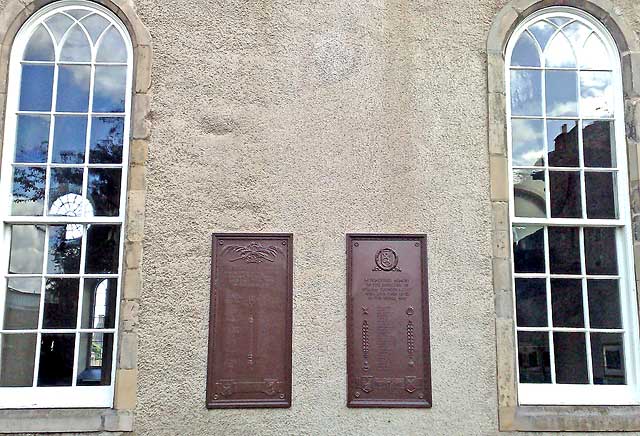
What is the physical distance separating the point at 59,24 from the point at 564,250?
5.27 meters

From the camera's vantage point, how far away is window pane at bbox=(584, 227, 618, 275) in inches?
223

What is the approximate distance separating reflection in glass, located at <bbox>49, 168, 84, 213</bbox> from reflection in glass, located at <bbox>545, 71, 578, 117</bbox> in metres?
4.51

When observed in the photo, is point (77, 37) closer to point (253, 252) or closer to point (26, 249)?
point (26, 249)

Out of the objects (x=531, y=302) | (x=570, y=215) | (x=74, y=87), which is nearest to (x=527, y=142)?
(x=570, y=215)

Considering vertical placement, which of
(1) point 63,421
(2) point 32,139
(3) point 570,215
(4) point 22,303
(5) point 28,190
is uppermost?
(2) point 32,139

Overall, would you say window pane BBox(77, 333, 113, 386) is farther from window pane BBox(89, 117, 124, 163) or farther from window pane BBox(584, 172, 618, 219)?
window pane BBox(584, 172, 618, 219)

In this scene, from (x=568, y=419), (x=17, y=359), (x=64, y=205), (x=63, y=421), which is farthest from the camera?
(x=64, y=205)

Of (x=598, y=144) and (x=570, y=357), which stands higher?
(x=598, y=144)

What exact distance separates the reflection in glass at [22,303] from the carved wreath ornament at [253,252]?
68.6 inches

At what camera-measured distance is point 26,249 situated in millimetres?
5480

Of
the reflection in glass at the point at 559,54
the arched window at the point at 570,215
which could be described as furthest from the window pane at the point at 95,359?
the reflection in glass at the point at 559,54

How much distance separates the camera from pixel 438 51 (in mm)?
5863

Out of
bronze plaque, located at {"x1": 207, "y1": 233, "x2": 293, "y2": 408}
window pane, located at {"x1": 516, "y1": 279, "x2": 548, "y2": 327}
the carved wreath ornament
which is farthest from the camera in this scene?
window pane, located at {"x1": 516, "y1": 279, "x2": 548, "y2": 327}

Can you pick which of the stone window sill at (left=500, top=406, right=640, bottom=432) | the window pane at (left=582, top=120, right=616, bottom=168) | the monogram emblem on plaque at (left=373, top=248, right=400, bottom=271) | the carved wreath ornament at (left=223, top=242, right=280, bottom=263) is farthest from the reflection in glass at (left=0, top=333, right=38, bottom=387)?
the window pane at (left=582, top=120, right=616, bottom=168)
